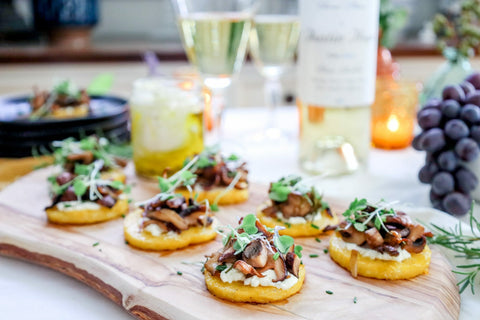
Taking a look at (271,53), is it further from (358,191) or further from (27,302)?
(27,302)

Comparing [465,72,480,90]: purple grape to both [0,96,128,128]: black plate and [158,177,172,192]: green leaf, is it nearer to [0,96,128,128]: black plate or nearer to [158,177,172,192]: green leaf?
[158,177,172,192]: green leaf

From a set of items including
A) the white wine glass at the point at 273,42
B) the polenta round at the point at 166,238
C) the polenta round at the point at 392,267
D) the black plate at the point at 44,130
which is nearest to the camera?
the polenta round at the point at 392,267

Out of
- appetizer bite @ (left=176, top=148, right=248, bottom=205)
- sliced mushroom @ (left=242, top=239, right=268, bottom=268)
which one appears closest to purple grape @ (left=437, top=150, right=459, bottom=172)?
appetizer bite @ (left=176, top=148, right=248, bottom=205)

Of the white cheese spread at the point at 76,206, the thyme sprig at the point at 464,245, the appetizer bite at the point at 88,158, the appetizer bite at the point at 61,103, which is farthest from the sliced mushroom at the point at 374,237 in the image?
the appetizer bite at the point at 61,103

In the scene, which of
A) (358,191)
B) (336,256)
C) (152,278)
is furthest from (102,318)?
(358,191)

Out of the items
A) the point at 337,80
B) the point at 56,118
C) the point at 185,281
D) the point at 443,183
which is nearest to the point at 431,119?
the point at 443,183

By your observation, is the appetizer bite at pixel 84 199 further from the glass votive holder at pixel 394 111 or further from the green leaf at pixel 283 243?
the glass votive holder at pixel 394 111
